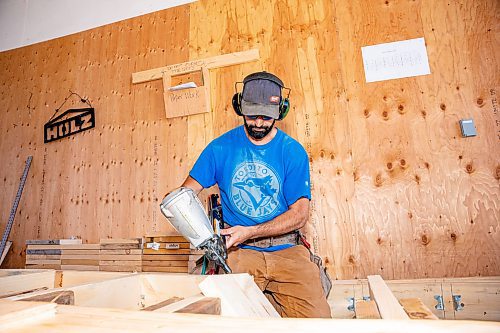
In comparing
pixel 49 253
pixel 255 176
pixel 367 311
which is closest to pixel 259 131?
pixel 255 176

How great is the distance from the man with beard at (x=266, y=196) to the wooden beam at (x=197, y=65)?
3.41 feet

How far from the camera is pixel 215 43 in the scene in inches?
132

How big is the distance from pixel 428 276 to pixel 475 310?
0.34 m

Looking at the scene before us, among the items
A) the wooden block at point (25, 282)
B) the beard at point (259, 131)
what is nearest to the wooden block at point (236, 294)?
the wooden block at point (25, 282)

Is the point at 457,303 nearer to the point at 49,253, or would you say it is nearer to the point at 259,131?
the point at 259,131

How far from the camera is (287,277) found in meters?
1.98

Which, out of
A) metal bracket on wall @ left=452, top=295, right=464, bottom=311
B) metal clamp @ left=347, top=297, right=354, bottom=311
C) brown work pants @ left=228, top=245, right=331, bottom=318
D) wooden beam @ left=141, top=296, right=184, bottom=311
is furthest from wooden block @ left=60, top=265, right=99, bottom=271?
metal bracket on wall @ left=452, top=295, right=464, bottom=311

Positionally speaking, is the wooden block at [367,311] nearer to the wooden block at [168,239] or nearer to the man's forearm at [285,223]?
the man's forearm at [285,223]

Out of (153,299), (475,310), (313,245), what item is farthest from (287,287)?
(475,310)

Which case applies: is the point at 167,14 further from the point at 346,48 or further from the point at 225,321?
the point at 225,321

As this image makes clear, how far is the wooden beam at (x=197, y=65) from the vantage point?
3.16 meters

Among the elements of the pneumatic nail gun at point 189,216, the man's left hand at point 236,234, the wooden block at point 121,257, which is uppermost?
the pneumatic nail gun at point 189,216

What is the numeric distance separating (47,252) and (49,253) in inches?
1.0

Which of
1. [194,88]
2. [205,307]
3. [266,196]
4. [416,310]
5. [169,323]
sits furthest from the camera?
[194,88]
